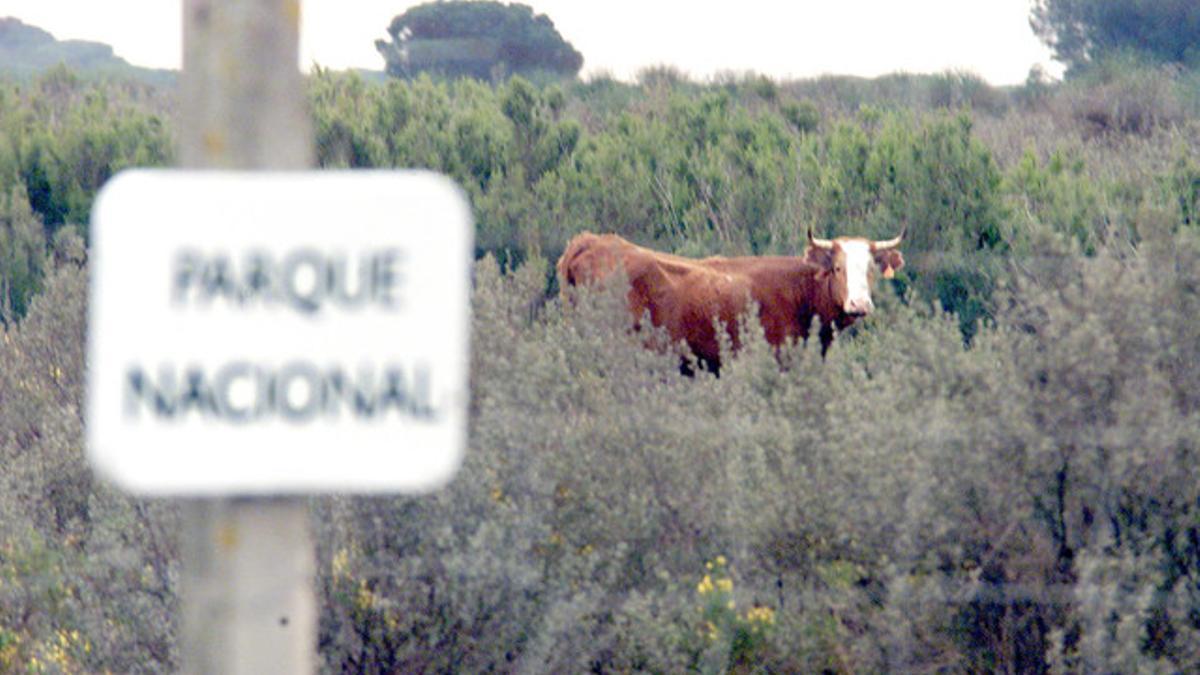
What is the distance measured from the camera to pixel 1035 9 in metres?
25.2

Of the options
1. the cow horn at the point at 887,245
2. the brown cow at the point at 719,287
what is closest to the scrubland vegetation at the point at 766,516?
the brown cow at the point at 719,287

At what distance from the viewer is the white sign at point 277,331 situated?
6.79 ft

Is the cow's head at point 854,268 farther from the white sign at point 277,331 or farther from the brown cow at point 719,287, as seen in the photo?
the white sign at point 277,331

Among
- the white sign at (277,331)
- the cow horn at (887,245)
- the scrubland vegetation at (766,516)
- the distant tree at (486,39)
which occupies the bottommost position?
the scrubland vegetation at (766,516)

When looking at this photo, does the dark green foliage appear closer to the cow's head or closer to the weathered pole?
the cow's head

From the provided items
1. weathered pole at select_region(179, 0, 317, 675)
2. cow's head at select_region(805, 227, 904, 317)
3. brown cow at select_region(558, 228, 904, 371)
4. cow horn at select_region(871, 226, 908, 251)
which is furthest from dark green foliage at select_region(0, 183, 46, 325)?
weathered pole at select_region(179, 0, 317, 675)

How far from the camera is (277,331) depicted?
6.89 feet

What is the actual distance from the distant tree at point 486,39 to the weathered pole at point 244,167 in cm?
2074

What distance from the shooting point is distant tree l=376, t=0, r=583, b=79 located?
23.5 metres

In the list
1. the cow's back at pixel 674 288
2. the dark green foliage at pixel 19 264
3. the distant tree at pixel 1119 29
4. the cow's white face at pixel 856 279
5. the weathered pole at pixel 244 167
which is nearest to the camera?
the weathered pole at pixel 244 167

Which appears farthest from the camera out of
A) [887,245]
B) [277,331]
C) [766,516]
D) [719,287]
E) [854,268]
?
[887,245]

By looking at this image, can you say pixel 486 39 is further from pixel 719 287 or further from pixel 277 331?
pixel 277 331

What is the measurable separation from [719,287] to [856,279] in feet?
3.31

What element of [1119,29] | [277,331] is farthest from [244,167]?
[1119,29]
